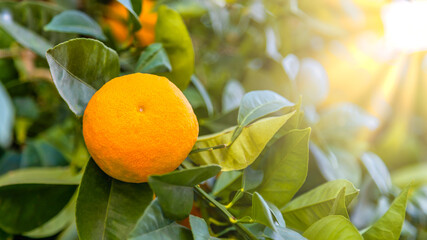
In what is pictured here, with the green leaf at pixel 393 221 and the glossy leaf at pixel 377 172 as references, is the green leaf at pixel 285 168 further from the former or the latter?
the glossy leaf at pixel 377 172

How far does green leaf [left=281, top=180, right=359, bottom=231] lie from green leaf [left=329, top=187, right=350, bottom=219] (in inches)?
0.8

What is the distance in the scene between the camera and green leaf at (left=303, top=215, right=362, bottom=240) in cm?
42

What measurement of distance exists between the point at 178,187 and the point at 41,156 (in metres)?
0.60

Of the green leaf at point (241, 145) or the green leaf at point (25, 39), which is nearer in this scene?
the green leaf at point (241, 145)

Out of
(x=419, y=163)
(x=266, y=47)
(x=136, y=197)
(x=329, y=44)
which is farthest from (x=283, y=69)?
(x=419, y=163)

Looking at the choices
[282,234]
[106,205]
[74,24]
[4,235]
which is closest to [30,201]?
[4,235]

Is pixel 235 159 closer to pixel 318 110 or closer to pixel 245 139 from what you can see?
pixel 245 139

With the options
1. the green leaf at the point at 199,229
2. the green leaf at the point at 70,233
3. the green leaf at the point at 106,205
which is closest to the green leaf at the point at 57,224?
the green leaf at the point at 70,233

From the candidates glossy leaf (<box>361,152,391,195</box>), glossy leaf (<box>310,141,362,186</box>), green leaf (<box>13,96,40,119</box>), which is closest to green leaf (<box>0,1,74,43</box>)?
green leaf (<box>13,96,40,119</box>)

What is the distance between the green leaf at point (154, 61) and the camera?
20.5 inches

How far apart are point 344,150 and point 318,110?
0.71ft

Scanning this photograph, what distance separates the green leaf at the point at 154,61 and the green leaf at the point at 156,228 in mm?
220

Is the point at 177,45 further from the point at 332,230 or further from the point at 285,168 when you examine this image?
the point at 332,230

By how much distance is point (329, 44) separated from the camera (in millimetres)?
1296
